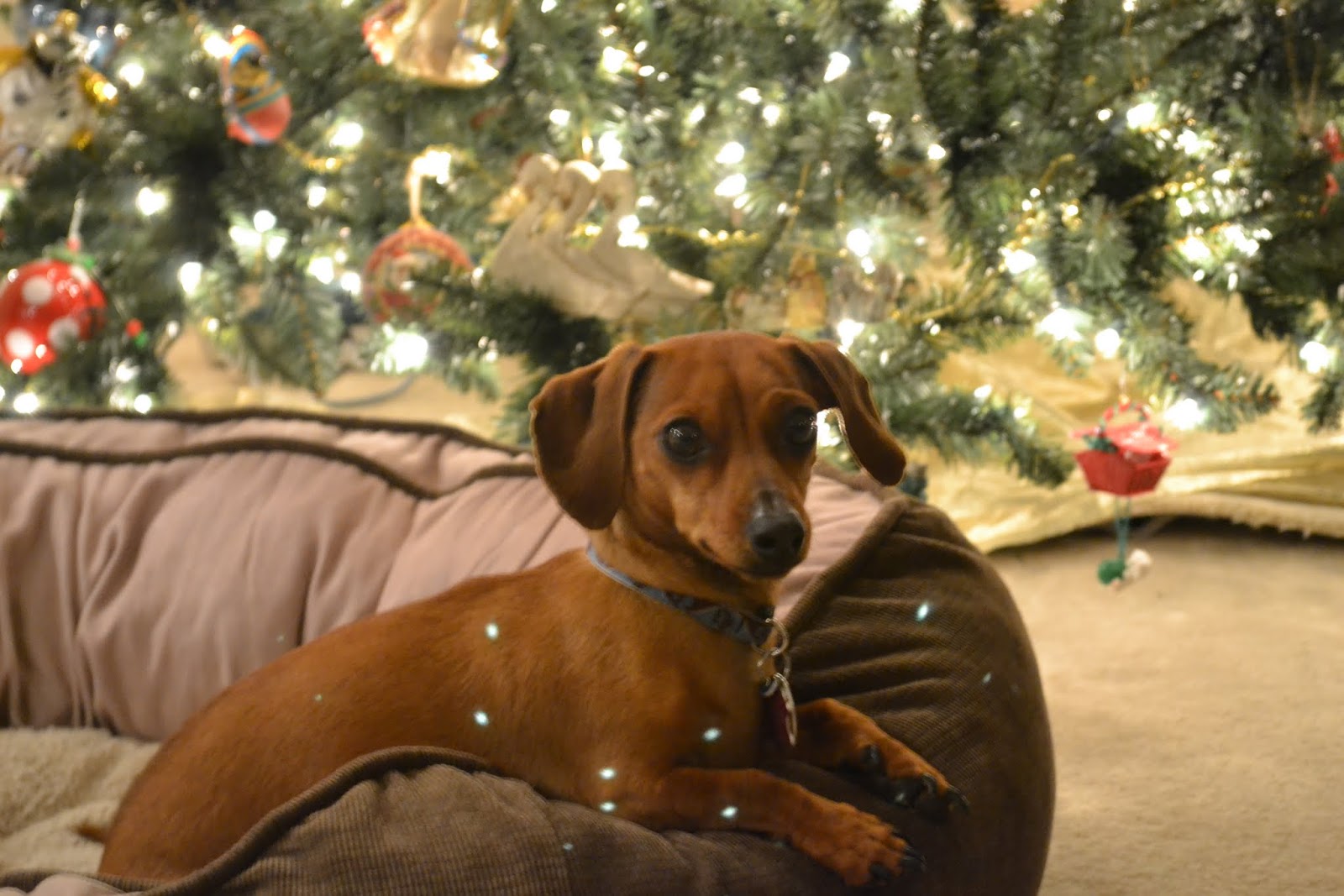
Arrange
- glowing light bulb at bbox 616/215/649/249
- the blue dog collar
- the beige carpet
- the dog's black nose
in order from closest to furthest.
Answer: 1. the dog's black nose
2. the blue dog collar
3. the beige carpet
4. glowing light bulb at bbox 616/215/649/249

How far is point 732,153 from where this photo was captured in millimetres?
2143

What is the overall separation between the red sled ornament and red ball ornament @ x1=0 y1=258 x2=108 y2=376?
1.64m

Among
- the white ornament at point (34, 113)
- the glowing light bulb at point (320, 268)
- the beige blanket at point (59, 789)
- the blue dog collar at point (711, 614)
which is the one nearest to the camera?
the blue dog collar at point (711, 614)

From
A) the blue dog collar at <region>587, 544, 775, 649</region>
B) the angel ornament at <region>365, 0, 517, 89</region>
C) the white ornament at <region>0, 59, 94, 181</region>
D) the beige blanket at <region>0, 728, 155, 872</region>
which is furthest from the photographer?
the white ornament at <region>0, 59, 94, 181</region>

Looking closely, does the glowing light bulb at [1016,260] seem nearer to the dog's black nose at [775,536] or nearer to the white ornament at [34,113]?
the dog's black nose at [775,536]

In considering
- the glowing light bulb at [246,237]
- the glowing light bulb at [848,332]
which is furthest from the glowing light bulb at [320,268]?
the glowing light bulb at [848,332]

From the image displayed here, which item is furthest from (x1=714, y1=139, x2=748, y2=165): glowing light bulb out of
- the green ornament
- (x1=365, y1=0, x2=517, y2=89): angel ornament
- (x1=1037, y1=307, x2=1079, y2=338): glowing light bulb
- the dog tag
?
the dog tag

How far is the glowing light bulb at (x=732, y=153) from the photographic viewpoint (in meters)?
2.13

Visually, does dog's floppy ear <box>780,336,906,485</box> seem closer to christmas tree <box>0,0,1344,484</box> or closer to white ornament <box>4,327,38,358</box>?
christmas tree <box>0,0,1344,484</box>

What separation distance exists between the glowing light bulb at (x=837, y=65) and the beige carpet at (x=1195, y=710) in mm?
1003

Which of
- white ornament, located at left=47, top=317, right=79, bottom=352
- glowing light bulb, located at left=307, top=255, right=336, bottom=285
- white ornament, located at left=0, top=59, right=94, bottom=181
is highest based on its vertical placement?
white ornament, located at left=0, top=59, right=94, bottom=181

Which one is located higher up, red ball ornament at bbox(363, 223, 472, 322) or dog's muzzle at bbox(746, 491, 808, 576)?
dog's muzzle at bbox(746, 491, 808, 576)

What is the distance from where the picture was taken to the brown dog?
3.10 feet

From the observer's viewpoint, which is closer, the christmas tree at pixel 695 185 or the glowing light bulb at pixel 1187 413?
the christmas tree at pixel 695 185
